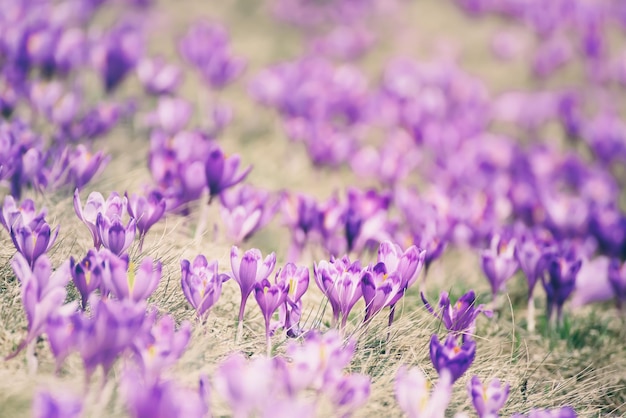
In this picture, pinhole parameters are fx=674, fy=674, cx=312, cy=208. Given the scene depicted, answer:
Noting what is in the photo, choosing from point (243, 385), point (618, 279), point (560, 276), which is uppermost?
point (243, 385)

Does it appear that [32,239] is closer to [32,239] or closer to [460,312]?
[32,239]

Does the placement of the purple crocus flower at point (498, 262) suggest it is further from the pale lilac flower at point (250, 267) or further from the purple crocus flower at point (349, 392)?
the purple crocus flower at point (349, 392)

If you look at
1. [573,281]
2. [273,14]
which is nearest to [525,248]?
[573,281]

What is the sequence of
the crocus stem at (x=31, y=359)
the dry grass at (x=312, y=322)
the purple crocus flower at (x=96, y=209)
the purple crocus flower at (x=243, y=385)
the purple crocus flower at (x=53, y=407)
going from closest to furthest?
the purple crocus flower at (x=53, y=407), the purple crocus flower at (x=243, y=385), the crocus stem at (x=31, y=359), the dry grass at (x=312, y=322), the purple crocus flower at (x=96, y=209)

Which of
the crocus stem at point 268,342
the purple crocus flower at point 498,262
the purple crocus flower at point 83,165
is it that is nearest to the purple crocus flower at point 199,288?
the crocus stem at point 268,342

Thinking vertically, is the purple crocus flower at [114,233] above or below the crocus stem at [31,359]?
above

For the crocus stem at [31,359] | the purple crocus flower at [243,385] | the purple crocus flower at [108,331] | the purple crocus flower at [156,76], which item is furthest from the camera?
the purple crocus flower at [156,76]

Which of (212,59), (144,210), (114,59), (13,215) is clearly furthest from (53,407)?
(212,59)
